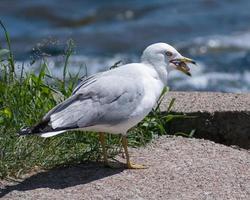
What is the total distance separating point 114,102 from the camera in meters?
4.93

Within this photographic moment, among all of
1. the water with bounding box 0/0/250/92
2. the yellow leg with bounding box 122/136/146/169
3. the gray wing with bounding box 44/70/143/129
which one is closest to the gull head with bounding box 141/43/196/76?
the gray wing with bounding box 44/70/143/129

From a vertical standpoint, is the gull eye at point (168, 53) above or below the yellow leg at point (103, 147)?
above

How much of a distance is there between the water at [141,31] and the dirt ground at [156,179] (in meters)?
4.18

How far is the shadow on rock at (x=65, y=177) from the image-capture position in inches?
190

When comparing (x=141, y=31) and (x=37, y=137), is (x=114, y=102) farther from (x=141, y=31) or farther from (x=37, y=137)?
(x=141, y=31)

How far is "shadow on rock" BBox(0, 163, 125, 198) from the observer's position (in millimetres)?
4824

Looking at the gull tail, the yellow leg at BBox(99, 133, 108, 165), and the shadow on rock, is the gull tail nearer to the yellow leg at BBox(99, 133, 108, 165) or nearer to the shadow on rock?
the shadow on rock

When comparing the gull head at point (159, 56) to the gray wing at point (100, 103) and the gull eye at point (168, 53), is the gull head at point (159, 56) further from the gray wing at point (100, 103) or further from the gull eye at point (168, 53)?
the gray wing at point (100, 103)

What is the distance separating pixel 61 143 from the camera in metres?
5.32

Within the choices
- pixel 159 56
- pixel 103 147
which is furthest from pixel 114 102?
pixel 159 56

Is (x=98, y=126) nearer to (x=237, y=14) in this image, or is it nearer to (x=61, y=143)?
(x=61, y=143)

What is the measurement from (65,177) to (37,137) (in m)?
0.42

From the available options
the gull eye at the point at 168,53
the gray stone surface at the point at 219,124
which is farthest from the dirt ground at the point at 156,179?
the gull eye at the point at 168,53

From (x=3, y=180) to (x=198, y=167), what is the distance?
3.76 ft
